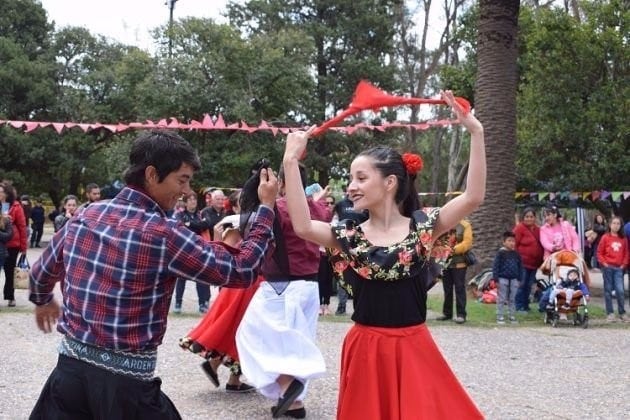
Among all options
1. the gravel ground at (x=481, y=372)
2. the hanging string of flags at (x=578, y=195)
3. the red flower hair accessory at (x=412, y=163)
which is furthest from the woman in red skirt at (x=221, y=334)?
the hanging string of flags at (x=578, y=195)

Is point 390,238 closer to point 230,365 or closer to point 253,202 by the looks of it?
point 253,202

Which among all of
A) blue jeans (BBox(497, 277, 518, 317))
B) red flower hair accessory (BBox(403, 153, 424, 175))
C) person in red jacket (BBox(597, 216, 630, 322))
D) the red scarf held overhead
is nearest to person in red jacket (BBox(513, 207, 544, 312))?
blue jeans (BBox(497, 277, 518, 317))

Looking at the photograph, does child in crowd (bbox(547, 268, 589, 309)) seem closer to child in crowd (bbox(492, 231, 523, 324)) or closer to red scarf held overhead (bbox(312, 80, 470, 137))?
child in crowd (bbox(492, 231, 523, 324))

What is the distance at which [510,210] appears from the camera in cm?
1248

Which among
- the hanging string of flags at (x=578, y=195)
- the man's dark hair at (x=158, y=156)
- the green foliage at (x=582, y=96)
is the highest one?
the green foliage at (x=582, y=96)

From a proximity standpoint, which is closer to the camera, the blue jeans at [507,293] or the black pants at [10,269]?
the blue jeans at [507,293]

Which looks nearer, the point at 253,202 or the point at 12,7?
the point at 253,202

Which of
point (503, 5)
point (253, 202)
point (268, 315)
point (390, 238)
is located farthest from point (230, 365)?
point (503, 5)

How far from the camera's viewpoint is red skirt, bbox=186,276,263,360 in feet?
18.9

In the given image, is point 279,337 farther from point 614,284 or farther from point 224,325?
point 614,284

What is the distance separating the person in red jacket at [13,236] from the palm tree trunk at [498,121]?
23.1 feet

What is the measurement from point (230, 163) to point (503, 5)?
11.1m

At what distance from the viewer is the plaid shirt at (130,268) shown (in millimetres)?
2504

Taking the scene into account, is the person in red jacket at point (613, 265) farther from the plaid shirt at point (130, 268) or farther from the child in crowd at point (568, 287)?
the plaid shirt at point (130, 268)
